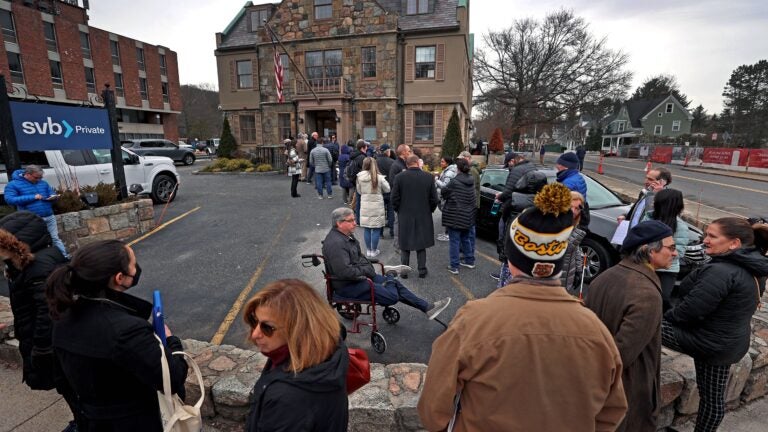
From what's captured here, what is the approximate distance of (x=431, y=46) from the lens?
19125 mm

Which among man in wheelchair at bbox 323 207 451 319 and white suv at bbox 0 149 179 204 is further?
white suv at bbox 0 149 179 204

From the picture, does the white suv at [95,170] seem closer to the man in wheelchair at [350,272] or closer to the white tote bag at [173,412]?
the man in wheelchair at [350,272]

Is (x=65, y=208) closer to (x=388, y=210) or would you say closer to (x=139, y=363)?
(x=388, y=210)

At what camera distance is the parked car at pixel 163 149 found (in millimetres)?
23298

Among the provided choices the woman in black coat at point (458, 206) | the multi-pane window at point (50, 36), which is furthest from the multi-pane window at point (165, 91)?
the woman in black coat at point (458, 206)

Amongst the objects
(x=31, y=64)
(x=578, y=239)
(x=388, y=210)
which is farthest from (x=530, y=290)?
(x=31, y=64)

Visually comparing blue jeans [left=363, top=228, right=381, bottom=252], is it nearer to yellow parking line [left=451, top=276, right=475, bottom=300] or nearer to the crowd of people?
yellow parking line [left=451, top=276, right=475, bottom=300]

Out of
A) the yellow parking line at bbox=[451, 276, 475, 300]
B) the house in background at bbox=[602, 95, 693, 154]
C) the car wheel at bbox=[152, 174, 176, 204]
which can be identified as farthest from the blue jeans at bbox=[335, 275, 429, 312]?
Result: the house in background at bbox=[602, 95, 693, 154]

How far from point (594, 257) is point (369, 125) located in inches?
638

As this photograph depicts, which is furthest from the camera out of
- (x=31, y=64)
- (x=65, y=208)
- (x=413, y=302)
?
(x=31, y=64)

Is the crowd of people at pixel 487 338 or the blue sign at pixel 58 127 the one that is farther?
the blue sign at pixel 58 127

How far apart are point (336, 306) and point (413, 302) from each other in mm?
877

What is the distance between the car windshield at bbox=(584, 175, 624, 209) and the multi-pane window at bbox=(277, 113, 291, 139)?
1752 cm

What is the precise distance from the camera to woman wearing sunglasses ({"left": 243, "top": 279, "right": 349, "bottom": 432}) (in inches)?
55.7
